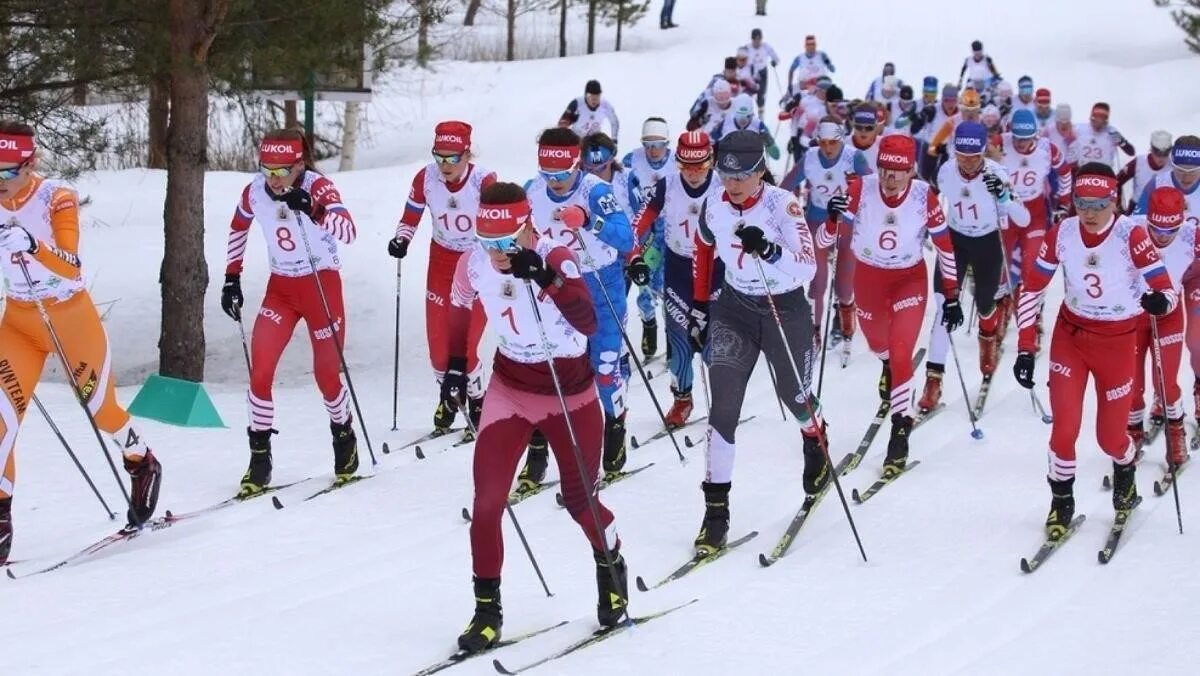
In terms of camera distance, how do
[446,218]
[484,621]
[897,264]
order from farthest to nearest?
[446,218] < [897,264] < [484,621]

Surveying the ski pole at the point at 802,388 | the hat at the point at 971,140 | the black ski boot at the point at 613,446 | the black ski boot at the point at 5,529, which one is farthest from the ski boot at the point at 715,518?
the hat at the point at 971,140

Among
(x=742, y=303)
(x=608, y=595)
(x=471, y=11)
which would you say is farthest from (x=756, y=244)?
(x=471, y=11)

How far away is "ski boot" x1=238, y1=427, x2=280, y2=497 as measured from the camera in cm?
828

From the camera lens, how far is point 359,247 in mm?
16469

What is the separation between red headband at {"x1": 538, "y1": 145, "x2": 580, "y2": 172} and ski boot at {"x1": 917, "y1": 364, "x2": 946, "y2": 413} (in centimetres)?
334

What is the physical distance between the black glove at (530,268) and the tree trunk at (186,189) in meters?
6.21

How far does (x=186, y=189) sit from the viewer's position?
11.4 m

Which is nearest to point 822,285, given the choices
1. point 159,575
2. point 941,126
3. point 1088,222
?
point 1088,222

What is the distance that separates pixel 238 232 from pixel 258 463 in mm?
1345

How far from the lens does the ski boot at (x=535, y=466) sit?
8258 millimetres

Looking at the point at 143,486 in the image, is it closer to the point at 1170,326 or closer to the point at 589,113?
the point at 1170,326

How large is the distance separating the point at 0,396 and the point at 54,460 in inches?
86.1

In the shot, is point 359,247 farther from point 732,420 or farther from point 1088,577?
point 1088,577

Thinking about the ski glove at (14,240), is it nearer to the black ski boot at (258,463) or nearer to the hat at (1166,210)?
the black ski boot at (258,463)
